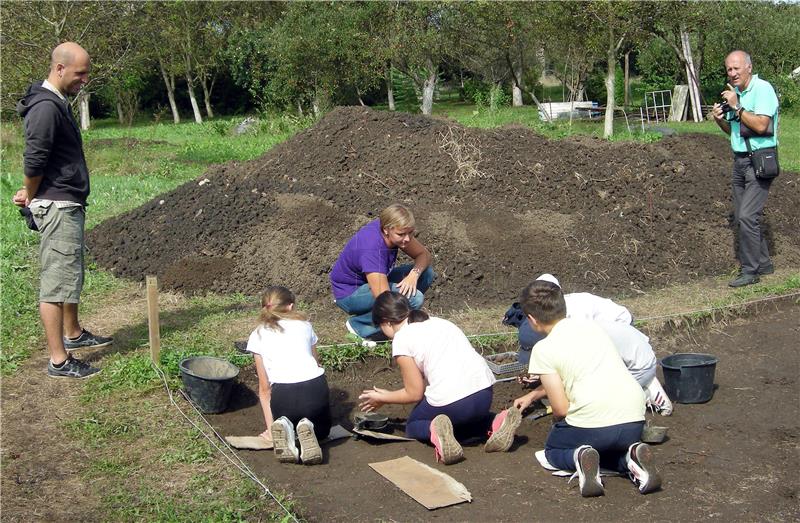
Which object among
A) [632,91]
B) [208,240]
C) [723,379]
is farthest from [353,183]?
[632,91]

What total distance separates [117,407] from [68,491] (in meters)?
1.15

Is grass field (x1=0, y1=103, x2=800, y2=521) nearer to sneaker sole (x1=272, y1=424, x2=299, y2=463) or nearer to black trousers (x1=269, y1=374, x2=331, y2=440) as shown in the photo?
sneaker sole (x1=272, y1=424, x2=299, y2=463)

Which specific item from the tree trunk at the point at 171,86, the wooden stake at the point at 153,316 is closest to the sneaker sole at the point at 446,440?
the wooden stake at the point at 153,316

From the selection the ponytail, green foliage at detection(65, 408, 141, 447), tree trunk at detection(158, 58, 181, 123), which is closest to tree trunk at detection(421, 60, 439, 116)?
tree trunk at detection(158, 58, 181, 123)

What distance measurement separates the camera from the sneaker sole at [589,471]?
4273 mm

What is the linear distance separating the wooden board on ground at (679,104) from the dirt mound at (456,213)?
16.9 metres

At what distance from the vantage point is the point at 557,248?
879 cm

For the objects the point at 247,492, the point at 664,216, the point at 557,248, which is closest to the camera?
the point at 247,492

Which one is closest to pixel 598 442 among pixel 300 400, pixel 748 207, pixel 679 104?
pixel 300 400

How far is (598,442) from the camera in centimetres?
445

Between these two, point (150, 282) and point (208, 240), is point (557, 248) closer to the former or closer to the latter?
point (208, 240)

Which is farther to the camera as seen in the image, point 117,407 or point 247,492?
point 117,407

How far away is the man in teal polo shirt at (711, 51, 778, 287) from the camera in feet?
25.9

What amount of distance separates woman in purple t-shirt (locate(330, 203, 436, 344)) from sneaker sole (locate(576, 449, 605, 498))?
2.27m
